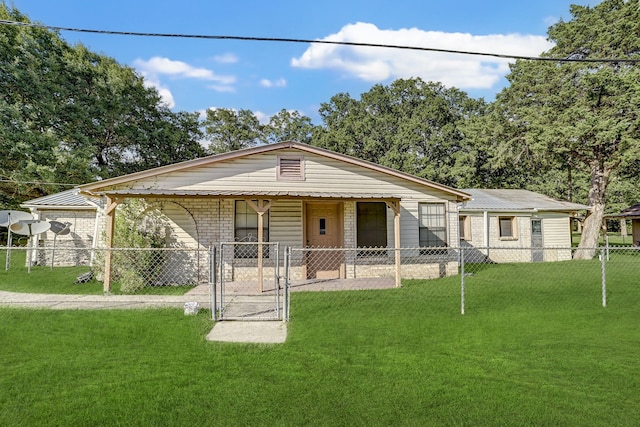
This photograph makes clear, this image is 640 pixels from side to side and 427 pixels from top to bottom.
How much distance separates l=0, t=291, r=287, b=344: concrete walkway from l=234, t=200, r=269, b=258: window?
7.24 feet

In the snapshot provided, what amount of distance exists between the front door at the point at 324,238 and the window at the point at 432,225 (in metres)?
2.79

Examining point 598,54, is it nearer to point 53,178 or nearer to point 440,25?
point 440,25

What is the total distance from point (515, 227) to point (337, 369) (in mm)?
16378

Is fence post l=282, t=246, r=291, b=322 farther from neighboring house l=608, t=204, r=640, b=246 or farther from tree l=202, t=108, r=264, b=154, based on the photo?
tree l=202, t=108, r=264, b=154

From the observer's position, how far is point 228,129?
3541 centimetres

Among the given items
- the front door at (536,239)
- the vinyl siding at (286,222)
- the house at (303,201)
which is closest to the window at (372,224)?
the house at (303,201)

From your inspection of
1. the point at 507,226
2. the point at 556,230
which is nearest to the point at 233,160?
the point at 507,226

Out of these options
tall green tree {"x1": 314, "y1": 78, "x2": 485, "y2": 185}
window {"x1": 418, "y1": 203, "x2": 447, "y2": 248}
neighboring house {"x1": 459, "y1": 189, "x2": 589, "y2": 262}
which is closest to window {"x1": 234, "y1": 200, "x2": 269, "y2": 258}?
window {"x1": 418, "y1": 203, "x2": 447, "y2": 248}

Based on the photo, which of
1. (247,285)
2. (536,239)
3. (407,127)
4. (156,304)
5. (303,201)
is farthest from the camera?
(407,127)

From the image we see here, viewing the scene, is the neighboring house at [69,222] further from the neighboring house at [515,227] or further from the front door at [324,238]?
the neighboring house at [515,227]

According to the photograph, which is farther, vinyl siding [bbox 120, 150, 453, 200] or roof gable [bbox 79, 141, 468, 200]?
vinyl siding [bbox 120, 150, 453, 200]

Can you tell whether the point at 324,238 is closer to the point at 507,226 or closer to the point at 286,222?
the point at 286,222

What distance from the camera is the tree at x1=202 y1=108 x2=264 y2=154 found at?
1390 inches

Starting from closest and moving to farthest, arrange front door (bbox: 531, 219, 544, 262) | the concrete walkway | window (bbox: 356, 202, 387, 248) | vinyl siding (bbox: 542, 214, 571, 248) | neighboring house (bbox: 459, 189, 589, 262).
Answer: the concrete walkway
window (bbox: 356, 202, 387, 248)
neighboring house (bbox: 459, 189, 589, 262)
front door (bbox: 531, 219, 544, 262)
vinyl siding (bbox: 542, 214, 571, 248)
